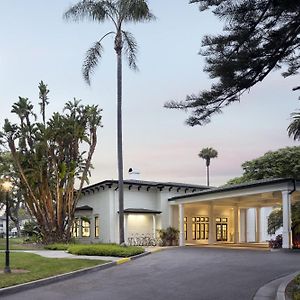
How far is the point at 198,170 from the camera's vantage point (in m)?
69.8

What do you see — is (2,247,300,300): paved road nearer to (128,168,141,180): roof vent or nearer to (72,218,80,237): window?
(128,168,141,180): roof vent

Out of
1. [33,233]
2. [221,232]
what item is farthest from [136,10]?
[33,233]

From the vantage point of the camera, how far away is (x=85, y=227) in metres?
35.3

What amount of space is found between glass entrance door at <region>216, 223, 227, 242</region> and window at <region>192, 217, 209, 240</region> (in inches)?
31.3

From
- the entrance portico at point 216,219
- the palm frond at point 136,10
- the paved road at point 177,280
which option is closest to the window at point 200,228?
the entrance portico at point 216,219

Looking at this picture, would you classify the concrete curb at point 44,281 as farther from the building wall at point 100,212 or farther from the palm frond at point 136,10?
the building wall at point 100,212

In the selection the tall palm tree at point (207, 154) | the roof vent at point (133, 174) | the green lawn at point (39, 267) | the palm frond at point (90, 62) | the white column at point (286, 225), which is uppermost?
the palm frond at point (90, 62)

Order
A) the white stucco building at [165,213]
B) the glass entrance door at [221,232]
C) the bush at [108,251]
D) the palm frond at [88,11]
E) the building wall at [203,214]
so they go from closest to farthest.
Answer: the bush at [108,251]
the palm frond at [88,11]
the white stucco building at [165,213]
the building wall at [203,214]
the glass entrance door at [221,232]

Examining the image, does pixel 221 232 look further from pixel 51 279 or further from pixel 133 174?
pixel 51 279

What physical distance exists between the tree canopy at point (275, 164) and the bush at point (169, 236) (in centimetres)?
1201

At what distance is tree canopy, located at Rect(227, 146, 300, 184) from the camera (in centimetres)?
3834

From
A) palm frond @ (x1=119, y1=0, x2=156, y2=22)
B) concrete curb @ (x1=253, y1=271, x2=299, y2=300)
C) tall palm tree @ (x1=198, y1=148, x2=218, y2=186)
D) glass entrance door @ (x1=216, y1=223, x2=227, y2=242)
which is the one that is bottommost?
glass entrance door @ (x1=216, y1=223, x2=227, y2=242)

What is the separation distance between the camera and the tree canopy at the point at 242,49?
7.85 metres

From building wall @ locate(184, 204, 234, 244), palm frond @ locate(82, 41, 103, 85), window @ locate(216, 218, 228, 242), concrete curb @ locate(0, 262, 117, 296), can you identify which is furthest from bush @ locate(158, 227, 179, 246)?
concrete curb @ locate(0, 262, 117, 296)
